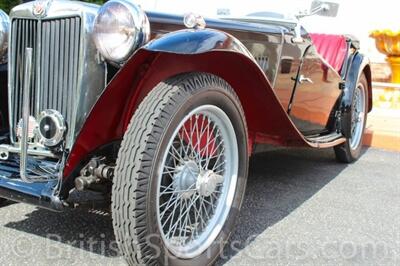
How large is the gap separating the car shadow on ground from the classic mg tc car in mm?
258

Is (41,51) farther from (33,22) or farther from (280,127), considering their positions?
(280,127)

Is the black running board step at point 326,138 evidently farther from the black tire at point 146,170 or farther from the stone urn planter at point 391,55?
the stone urn planter at point 391,55

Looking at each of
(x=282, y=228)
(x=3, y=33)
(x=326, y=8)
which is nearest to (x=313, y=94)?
(x=326, y=8)

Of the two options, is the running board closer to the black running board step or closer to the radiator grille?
the black running board step

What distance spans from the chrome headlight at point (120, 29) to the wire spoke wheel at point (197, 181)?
40cm

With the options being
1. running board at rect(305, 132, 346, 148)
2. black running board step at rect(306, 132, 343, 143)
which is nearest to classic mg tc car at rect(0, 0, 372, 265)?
running board at rect(305, 132, 346, 148)

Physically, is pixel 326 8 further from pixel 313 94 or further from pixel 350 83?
pixel 350 83

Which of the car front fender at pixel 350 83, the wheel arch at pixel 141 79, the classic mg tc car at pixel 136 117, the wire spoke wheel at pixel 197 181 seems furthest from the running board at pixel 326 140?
the wire spoke wheel at pixel 197 181

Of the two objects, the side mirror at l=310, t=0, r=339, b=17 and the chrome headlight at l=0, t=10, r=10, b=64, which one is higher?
the side mirror at l=310, t=0, r=339, b=17

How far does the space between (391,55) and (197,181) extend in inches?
210

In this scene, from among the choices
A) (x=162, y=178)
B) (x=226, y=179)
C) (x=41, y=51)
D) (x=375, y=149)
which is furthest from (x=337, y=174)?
(x=41, y=51)

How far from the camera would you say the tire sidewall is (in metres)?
2.19

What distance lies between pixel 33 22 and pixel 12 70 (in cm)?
30

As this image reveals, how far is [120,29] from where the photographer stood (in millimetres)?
2352
